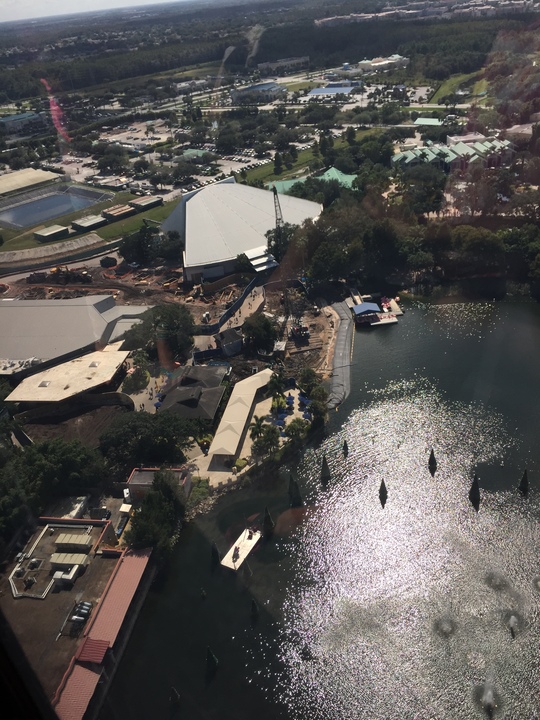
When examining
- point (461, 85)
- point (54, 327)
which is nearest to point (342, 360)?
point (54, 327)

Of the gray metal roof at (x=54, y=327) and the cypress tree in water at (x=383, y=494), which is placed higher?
the gray metal roof at (x=54, y=327)

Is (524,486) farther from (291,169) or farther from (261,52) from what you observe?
(261,52)

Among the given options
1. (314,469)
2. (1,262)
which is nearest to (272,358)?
(314,469)

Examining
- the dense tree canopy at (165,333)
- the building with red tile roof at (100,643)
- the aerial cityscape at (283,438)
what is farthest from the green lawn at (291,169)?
the building with red tile roof at (100,643)

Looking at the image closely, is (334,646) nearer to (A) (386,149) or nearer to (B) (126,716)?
(B) (126,716)

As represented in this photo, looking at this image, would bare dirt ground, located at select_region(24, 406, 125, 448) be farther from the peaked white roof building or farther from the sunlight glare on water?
the peaked white roof building

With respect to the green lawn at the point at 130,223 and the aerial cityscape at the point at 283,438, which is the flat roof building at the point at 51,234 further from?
the green lawn at the point at 130,223
